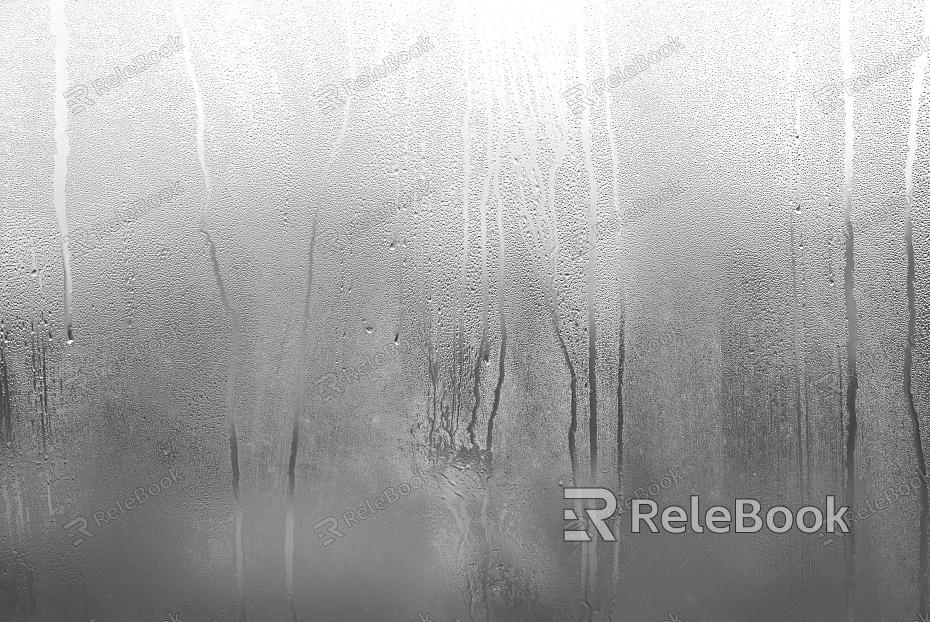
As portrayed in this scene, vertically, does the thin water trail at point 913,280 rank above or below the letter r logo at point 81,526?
above

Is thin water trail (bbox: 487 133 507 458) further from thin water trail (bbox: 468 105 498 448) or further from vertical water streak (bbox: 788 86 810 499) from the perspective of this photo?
vertical water streak (bbox: 788 86 810 499)

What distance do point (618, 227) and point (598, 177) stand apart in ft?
0.43

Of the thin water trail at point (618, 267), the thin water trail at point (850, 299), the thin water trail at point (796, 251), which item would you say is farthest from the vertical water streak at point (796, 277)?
the thin water trail at point (618, 267)

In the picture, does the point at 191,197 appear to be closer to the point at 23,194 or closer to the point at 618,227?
the point at 23,194

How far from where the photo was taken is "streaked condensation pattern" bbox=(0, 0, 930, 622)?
1164 mm

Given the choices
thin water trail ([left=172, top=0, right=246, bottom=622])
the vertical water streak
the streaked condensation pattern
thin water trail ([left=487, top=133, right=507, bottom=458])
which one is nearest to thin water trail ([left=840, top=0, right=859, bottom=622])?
the streaked condensation pattern

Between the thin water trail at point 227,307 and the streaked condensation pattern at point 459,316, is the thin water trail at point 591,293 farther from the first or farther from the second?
the thin water trail at point 227,307

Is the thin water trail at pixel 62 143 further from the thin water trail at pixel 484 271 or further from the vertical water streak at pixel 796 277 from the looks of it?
the vertical water streak at pixel 796 277

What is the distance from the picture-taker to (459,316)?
3.87 ft

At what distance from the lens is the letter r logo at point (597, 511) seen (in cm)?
118

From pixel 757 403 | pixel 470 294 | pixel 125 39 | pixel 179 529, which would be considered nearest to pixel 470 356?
pixel 470 294

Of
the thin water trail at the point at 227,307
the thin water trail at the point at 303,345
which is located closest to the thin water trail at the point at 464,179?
the thin water trail at the point at 303,345

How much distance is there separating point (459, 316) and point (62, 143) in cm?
108

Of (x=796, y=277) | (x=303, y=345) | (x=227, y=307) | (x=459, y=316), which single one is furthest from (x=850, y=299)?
(x=227, y=307)
